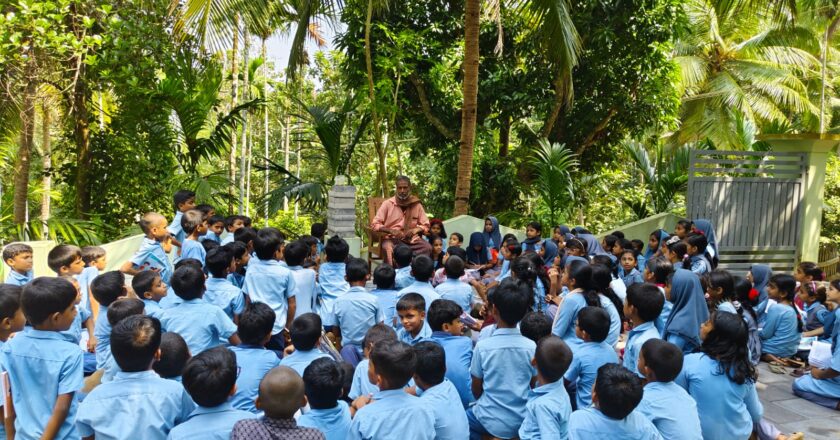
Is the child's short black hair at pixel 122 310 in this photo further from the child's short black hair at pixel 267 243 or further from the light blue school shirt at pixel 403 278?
the light blue school shirt at pixel 403 278

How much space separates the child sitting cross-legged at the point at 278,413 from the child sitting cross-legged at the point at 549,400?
1216mm

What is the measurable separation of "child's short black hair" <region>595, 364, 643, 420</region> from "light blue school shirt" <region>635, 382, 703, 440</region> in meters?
0.55

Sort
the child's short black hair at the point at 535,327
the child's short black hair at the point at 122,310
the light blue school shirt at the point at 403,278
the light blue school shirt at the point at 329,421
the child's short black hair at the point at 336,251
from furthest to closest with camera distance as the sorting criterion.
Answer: the light blue school shirt at the point at 403,278 < the child's short black hair at the point at 336,251 < the child's short black hair at the point at 535,327 < the child's short black hair at the point at 122,310 < the light blue school shirt at the point at 329,421

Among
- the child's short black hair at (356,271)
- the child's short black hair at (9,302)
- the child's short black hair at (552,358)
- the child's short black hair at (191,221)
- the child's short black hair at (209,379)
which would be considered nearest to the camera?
the child's short black hair at (209,379)

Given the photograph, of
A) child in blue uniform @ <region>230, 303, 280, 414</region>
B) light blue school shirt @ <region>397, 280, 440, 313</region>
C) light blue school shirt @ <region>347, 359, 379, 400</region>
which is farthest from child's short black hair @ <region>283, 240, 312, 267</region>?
light blue school shirt @ <region>347, 359, 379, 400</region>

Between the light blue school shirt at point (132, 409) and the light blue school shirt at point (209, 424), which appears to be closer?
the light blue school shirt at point (209, 424)

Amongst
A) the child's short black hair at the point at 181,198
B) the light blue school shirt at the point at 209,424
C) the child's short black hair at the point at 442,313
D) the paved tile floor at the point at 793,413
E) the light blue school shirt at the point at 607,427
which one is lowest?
the paved tile floor at the point at 793,413

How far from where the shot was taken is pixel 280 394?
274 cm

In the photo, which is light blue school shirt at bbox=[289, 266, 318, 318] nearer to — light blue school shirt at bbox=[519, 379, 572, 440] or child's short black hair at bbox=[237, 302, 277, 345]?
child's short black hair at bbox=[237, 302, 277, 345]

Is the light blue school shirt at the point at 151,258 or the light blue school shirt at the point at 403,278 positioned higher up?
the light blue school shirt at the point at 151,258

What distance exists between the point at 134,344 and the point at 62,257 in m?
2.47

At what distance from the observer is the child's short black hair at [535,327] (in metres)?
4.22

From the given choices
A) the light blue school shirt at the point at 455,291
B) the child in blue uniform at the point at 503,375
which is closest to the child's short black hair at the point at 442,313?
the child in blue uniform at the point at 503,375

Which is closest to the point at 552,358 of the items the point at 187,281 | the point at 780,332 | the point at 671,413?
the point at 671,413
